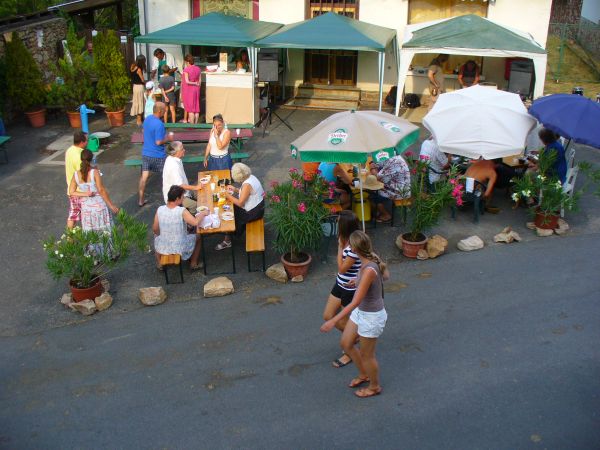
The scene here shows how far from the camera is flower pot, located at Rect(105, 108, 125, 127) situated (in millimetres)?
13816

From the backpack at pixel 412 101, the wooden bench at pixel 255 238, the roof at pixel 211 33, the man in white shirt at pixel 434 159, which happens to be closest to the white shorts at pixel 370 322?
the wooden bench at pixel 255 238

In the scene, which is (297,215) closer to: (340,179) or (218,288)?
(218,288)

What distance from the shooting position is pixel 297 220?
7.04m

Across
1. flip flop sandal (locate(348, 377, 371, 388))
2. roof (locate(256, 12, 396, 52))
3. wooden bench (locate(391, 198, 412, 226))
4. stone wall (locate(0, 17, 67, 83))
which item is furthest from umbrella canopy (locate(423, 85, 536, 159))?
stone wall (locate(0, 17, 67, 83))

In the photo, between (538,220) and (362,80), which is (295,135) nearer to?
(362,80)

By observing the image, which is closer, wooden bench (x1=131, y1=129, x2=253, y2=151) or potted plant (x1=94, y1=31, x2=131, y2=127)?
wooden bench (x1=131, y1=129, x2=253, y2=151)

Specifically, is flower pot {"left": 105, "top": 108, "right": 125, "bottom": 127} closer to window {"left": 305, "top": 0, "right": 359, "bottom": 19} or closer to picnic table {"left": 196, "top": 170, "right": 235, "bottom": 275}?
window {"left": 305, "top": 0, "right": 359, "bottom": 19}

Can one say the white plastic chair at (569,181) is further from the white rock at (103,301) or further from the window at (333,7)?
the window at (333,7)

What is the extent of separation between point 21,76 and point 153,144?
6310mm

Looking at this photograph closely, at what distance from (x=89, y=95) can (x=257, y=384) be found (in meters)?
10.5

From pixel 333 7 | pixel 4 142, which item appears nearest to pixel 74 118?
pixel 4 142

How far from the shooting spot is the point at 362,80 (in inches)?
637

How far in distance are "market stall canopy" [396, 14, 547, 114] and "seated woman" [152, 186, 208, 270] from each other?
25.1 feet

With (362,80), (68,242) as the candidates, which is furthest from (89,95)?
(68,242)
